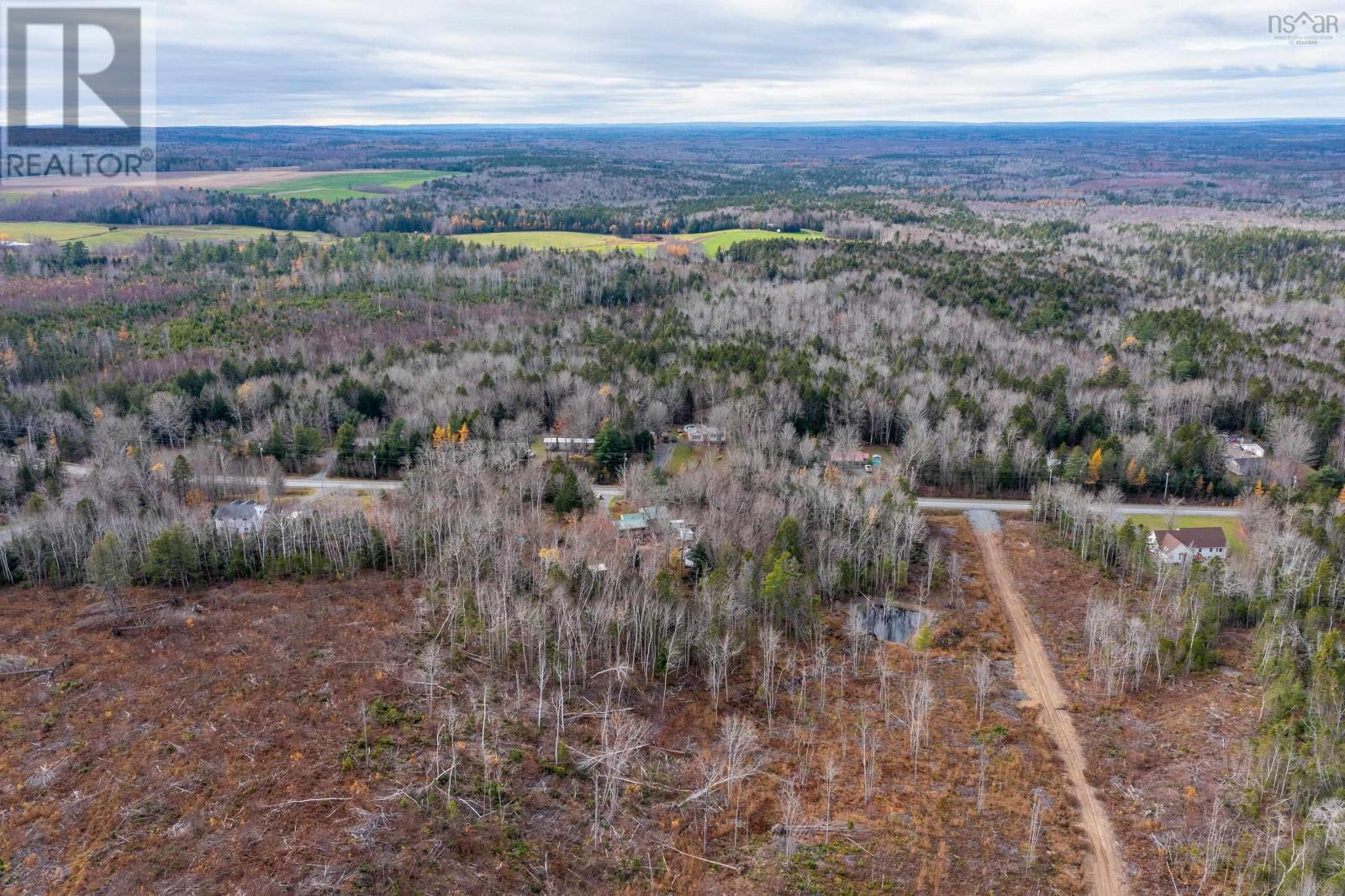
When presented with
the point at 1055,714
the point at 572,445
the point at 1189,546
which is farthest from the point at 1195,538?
the point at 572,445

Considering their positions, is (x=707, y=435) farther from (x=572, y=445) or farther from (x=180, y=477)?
(x=180, y=477)

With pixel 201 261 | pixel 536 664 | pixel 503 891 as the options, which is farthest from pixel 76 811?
pixel 201 261

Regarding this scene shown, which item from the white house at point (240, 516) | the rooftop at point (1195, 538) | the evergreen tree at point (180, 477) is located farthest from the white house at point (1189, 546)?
the evergreen tree at point (180, 477)

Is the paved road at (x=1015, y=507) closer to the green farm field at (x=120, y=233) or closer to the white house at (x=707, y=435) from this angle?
the white house at (x=707, y=435)

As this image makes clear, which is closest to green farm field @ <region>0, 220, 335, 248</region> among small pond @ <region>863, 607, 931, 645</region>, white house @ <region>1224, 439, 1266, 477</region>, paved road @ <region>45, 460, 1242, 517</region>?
paved road @ <region>45, 460, 1242, 517</region>

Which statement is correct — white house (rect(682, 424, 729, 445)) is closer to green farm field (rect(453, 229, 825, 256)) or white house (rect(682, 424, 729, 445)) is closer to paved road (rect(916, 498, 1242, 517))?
paved road (rect(916, 498, 1242, 517))

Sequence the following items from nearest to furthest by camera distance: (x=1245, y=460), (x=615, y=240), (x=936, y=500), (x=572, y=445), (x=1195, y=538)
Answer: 1. (x=1195, y=538)
2. (x=936, y=500)
3. (x=1245, y=460)
4. (x=572, y=445)
5. (x=615, y=240)

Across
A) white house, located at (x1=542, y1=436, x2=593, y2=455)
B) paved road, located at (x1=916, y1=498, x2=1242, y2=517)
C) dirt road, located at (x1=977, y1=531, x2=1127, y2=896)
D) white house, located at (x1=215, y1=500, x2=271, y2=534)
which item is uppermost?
white house, located at (x1=542, y1=436, x2=593, y2=455)
